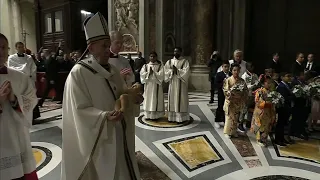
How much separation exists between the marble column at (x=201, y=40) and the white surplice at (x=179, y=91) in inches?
187

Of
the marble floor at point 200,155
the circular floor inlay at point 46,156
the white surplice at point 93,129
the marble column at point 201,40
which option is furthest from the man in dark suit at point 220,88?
the marble column at point 201,40

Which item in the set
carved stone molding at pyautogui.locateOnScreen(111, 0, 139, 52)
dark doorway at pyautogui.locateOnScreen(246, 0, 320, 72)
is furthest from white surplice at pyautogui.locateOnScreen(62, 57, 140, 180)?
dark doorway at pyautogui.locateOnScreen(246, 0, 320, 72)

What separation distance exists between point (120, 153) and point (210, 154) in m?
2.49

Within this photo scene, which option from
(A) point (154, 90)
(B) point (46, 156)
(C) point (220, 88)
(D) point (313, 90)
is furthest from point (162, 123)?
A: (D) point (313, 90)

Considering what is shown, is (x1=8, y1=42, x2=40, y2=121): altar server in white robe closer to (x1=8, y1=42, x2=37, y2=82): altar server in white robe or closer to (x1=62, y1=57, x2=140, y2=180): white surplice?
(x1=8, y1=42, x2=37, y2=82): altar server in white robe

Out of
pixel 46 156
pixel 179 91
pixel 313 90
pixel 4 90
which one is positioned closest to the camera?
pixel 4 90

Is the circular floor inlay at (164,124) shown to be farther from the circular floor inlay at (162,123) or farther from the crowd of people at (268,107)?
the crowd of people at (268,107)

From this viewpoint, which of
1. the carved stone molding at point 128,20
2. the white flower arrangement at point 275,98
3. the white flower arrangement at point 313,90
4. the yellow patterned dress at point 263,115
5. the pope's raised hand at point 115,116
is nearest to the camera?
the pope's raised hand at point 115,116

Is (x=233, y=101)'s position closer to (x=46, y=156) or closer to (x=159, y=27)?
(x=46, y=156)

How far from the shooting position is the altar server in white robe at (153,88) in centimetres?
639

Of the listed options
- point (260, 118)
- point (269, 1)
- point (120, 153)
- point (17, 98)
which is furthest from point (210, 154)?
point (269, 1)

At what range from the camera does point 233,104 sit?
5.18 meters

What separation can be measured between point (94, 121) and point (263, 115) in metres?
3.54

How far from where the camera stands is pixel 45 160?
13.3 ft
